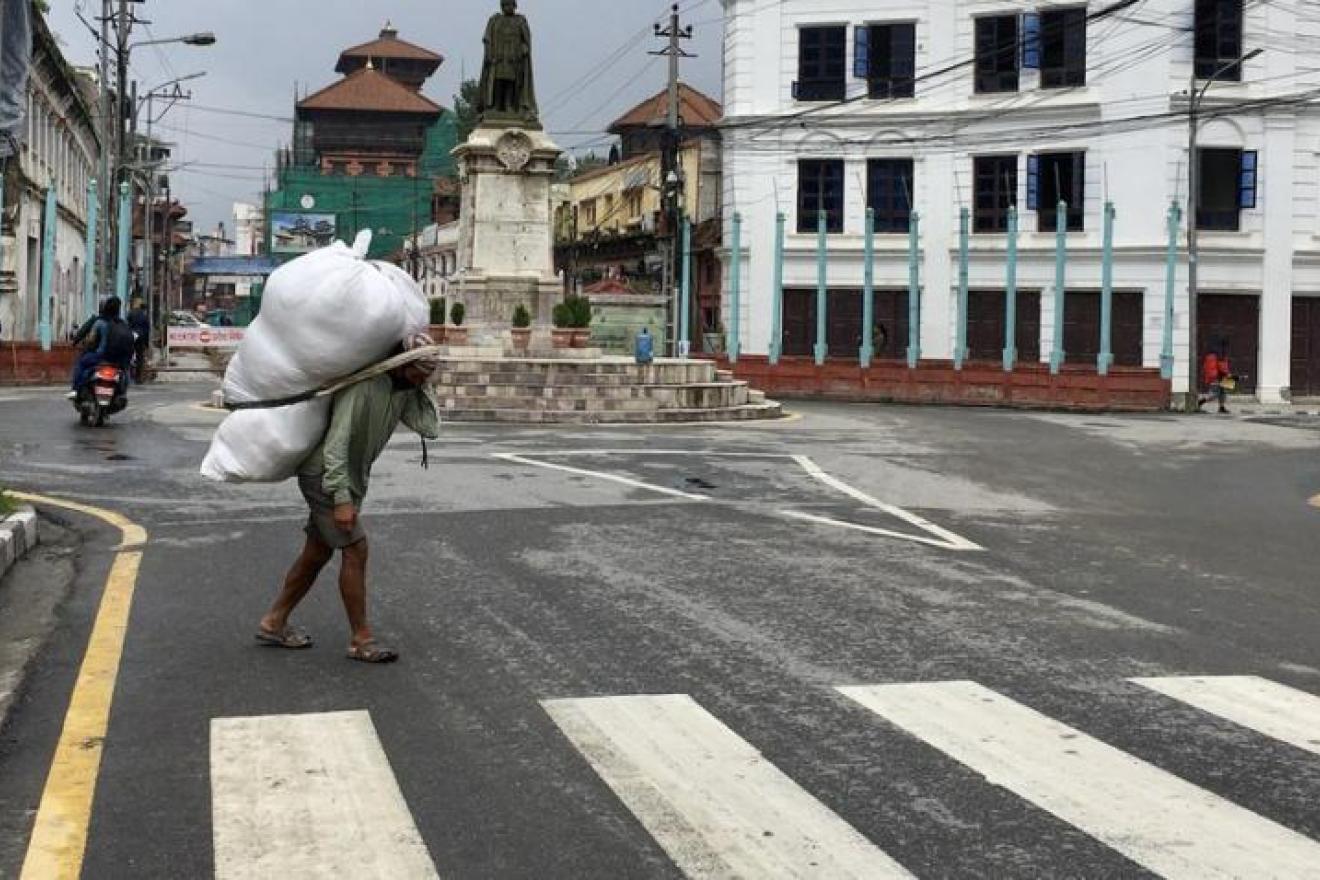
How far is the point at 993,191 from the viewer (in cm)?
4009

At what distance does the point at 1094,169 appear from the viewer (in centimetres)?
3859

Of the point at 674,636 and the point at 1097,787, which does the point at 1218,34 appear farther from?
the point at 1097,787

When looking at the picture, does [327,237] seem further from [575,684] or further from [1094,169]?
[575,684]

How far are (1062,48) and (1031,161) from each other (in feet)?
10.1

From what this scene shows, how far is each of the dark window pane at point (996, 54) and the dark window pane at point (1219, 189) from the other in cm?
541

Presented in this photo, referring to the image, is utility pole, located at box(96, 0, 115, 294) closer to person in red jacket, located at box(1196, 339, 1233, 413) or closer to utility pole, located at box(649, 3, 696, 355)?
utility pole, located at box(649, 3, 696, 355)

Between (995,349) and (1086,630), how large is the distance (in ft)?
110

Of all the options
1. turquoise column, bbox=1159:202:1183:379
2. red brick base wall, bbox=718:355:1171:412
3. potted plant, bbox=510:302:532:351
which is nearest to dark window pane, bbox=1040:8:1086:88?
turquoise column, bbox=1159:202:1183:379

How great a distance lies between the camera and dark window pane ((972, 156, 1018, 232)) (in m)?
39.8

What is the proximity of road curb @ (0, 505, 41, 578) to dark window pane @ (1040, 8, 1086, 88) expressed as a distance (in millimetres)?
34368

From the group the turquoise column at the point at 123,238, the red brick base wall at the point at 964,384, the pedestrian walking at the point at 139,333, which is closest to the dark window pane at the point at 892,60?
Answer: the red brick base wall at the point at 964,384

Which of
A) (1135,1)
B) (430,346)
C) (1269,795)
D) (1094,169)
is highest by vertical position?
(1135,1)

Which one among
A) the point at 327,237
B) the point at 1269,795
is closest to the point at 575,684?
the point at 1269,795

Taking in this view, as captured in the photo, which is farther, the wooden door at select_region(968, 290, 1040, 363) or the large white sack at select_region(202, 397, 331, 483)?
the wooden door at select_region(968, 290, 1040, 363)
